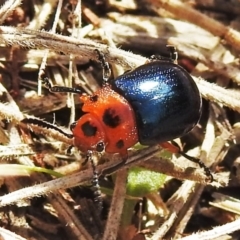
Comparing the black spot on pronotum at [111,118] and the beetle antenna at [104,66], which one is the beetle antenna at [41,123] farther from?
the beetle antenna at [104,66]

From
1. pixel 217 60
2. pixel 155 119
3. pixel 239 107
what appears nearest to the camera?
pixel 155 119

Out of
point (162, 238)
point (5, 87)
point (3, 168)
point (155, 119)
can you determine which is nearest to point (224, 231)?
point (162, 238)

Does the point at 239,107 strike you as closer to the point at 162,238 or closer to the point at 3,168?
the point at 162,238

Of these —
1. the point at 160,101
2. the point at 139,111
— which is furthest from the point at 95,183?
the point at 160,101

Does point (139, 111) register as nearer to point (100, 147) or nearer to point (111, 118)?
point (111, 118)

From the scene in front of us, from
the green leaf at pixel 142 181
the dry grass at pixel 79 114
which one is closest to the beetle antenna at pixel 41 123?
the dry grass at pixel 79 114

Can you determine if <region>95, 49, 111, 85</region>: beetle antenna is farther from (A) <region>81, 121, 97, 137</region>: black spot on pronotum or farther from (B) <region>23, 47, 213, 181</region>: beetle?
(A) <region>81, 121, 97, 137</region>: black spot on pronotum
